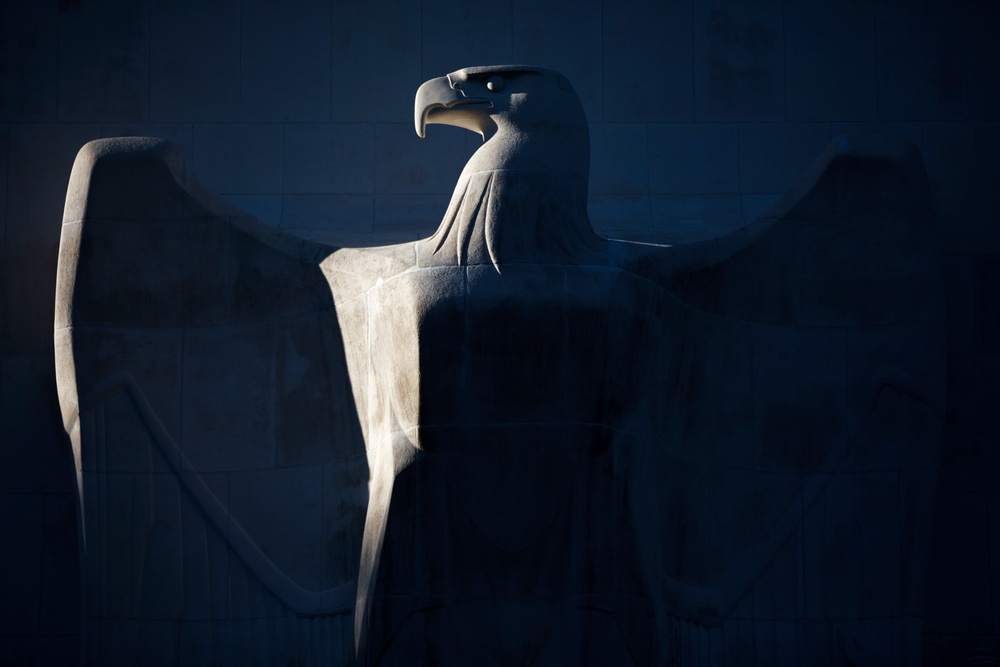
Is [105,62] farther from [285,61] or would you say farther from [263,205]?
[263,205]

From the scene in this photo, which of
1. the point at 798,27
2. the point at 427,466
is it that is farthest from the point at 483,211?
the point at 798,27

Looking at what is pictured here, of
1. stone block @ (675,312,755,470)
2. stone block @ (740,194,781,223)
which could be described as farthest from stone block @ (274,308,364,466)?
stone block @ (740,194,781,223)

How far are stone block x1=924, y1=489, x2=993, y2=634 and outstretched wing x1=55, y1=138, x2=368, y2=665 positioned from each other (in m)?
4.34

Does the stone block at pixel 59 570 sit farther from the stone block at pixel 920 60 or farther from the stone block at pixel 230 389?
the stone block at pixel 920 60

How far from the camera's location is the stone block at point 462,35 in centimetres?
1268

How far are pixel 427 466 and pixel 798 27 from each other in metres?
5.23

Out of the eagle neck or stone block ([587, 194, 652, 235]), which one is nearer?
the eagle neck

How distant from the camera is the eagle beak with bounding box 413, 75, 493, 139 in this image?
10.1 meters

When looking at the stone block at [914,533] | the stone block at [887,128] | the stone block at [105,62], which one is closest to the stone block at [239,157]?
the stone block at [105,62]

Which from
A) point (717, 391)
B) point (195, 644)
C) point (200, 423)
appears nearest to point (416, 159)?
point (200, 423)

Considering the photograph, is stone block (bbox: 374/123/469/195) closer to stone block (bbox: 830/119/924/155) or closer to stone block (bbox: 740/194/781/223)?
stone block (bbox: 740/194/781/223)

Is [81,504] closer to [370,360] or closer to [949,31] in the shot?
[370,360]

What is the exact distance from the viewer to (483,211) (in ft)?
32.0

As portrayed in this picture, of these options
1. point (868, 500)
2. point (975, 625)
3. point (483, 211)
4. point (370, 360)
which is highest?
point (483, 211)
